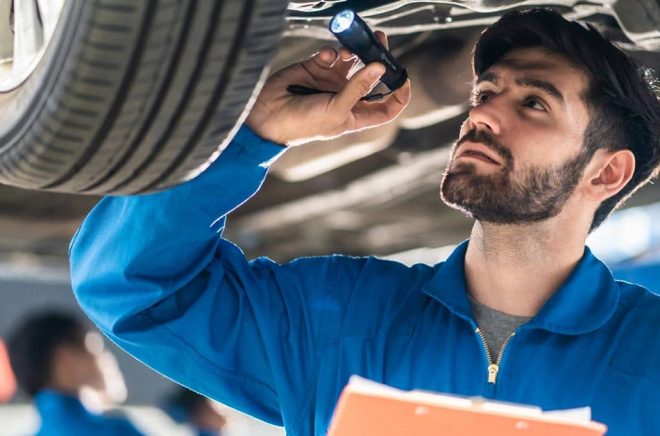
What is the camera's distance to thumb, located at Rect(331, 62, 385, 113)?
134 centimetres

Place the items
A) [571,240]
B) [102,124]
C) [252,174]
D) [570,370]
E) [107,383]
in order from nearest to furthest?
[102,124]
[252,174]
[570,370]
[571,240]
[107,383]

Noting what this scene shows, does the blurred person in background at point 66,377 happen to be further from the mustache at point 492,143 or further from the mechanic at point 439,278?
the mustache at point 492,143

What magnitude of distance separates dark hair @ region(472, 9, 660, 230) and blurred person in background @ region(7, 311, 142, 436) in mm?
1566

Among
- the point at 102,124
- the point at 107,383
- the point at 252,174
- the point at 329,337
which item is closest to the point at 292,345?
the point at 329,337

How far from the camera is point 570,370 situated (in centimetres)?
144

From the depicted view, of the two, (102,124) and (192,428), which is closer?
(102,124)

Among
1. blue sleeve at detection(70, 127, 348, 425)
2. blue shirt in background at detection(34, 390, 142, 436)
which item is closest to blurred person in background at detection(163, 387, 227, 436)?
blue shirt in background at detection(34, 390, 142, 436)

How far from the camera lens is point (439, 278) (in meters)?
1.56

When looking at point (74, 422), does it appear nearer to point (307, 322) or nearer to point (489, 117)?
point (307, 322)

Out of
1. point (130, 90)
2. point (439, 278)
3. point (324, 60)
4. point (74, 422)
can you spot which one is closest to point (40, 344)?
point (74, 422)

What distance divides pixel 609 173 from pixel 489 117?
27cm

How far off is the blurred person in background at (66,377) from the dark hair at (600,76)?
5.14 feet

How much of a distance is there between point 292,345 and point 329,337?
2.0 inches

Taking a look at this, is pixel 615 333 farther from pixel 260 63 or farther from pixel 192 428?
pixel 192 428
